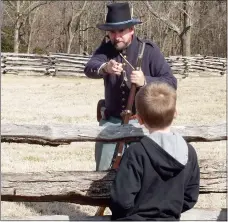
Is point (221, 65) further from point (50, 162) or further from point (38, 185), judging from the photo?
point (38, 185)

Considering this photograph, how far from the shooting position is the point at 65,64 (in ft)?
83.6

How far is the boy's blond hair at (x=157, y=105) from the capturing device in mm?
2805

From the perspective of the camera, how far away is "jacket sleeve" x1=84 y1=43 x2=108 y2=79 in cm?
400

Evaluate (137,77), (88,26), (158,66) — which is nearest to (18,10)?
(88,26)

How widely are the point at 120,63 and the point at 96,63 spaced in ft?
0.78

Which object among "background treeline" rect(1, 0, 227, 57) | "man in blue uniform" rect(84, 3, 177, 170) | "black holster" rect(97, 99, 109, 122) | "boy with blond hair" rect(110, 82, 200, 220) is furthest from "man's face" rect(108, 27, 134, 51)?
"background treeline" rect(1, 0, 227, 57)

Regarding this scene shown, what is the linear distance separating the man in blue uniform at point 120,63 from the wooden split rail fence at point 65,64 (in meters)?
21.0

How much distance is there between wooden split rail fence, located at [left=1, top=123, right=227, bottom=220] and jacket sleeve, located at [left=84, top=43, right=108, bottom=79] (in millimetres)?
471

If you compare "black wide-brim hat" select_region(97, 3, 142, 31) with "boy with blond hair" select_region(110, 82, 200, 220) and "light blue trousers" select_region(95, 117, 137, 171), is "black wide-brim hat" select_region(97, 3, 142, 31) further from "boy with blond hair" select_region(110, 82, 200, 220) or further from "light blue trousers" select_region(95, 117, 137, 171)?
"boy with blond hair" select_region(110, 82, 200, 220)

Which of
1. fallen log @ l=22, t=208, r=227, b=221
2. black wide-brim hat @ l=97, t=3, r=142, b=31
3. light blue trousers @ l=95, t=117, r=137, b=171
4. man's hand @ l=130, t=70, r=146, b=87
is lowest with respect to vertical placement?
fallen log @ l=22, t=208, r=227, b=221

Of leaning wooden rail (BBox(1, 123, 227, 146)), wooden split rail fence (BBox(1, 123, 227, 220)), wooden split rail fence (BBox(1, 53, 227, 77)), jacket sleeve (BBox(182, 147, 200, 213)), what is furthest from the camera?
wooden split rail fence (BBox(1, 53, 227, 77))

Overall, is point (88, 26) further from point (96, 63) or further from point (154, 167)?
point (154, 167)

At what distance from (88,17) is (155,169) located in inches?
1679

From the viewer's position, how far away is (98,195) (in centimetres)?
345
